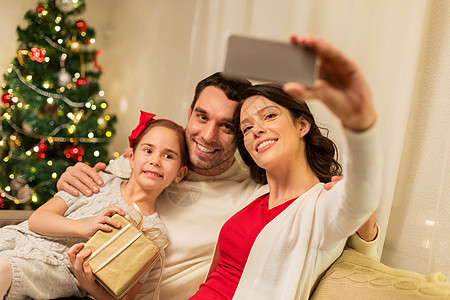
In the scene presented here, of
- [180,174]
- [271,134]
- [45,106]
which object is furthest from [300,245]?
[45,106]

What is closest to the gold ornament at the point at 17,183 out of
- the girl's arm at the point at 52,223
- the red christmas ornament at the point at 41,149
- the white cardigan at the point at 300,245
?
the red christmas ornament at the point at 41,149

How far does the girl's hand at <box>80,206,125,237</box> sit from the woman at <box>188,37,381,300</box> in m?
0.38

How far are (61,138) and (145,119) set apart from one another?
1.64 metres

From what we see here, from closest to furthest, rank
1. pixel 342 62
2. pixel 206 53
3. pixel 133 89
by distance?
pixel 342 62, pixel 206 53, pixel 133 89

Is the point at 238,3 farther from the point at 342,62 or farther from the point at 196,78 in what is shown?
the point at 342,62

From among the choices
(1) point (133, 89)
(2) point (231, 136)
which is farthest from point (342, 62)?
(1) point (133, 89)

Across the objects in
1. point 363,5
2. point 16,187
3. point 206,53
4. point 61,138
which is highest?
point 363,5

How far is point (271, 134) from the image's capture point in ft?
4.64

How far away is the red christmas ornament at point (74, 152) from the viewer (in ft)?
10.8

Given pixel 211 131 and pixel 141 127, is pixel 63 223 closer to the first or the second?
pixel 141 127

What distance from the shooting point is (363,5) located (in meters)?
1.75

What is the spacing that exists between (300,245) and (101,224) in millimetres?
679

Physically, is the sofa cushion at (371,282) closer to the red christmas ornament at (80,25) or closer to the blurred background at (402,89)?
the blurred background at (402,89)

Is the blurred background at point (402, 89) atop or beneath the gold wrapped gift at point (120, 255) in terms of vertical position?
atop
